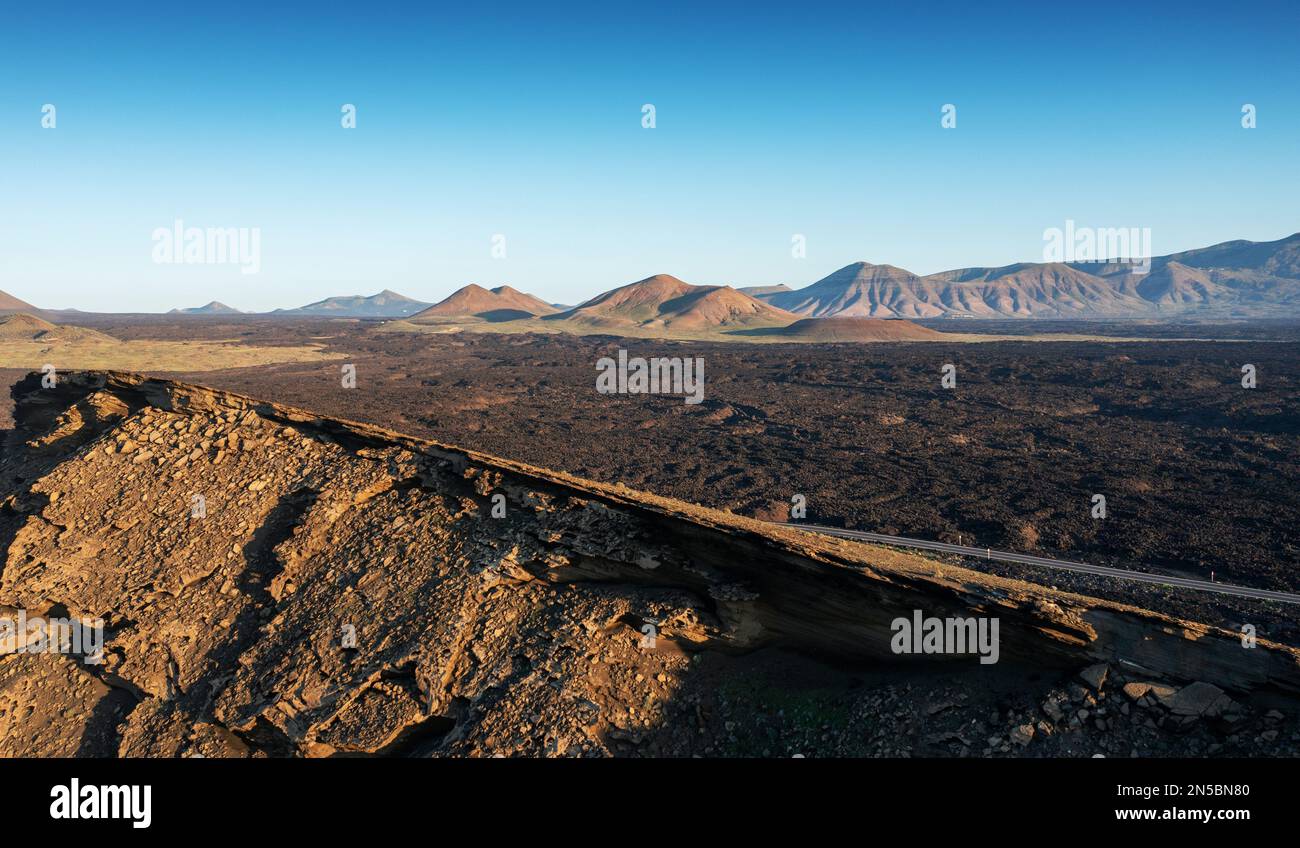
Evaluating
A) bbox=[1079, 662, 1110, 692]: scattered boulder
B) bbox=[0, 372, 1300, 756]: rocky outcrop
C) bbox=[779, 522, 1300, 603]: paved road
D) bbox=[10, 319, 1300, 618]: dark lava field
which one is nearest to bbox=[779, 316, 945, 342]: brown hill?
bbox=[10, 319, 1300, 618]: dark lava field

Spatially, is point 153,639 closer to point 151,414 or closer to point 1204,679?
point 151,414

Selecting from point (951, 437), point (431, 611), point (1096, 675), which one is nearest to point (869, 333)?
point (951, 437)

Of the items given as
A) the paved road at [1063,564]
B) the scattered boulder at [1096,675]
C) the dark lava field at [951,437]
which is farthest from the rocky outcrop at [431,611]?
the dark lava field at [951,437]

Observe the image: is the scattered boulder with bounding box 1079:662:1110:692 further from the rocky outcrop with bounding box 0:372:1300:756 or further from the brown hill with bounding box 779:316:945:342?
the brown hill with bounding box 779:316:945:342

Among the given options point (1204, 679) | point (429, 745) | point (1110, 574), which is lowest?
point (1110, 574)

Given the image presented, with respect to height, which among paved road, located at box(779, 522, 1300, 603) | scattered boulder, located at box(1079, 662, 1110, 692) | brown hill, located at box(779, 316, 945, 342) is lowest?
paved road, located at box(779, 522, 1300, 603)

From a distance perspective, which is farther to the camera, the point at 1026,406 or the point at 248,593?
the point at 1026,406
